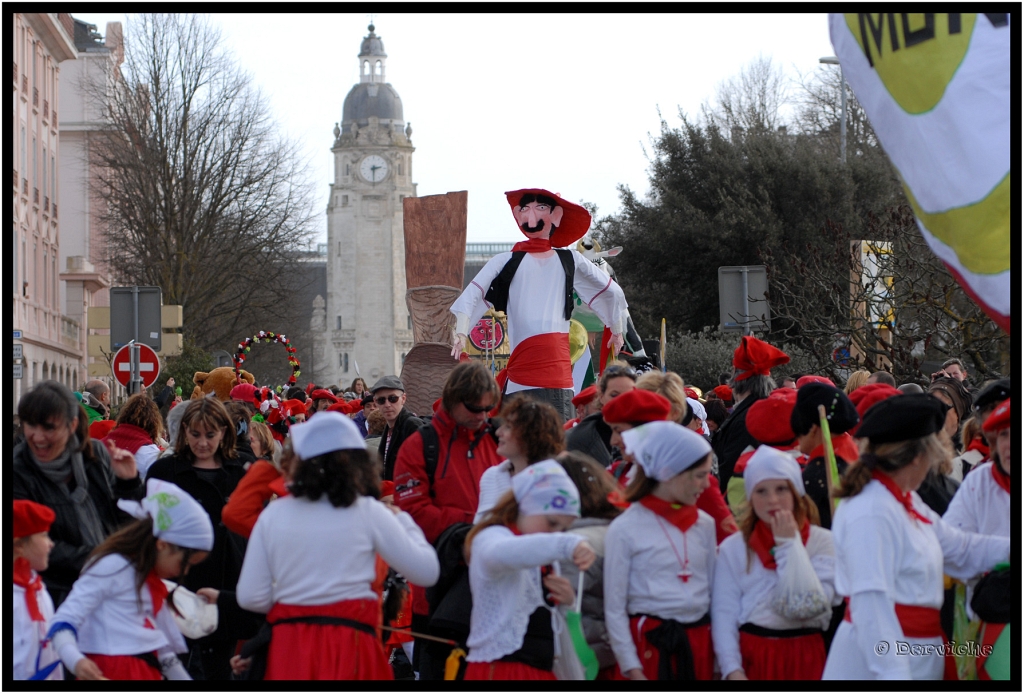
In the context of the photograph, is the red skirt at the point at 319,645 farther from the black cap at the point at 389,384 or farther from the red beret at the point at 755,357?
the black cap at the point at 389,384

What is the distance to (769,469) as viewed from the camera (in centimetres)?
482

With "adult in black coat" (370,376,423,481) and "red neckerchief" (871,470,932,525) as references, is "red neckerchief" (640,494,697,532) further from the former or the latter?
"adult in black coat" (370,376,423,481)

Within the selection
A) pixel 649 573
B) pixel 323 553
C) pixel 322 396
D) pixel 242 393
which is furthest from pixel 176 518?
pixel 322 396

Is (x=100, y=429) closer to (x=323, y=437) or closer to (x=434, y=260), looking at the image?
(x=434, y=260)

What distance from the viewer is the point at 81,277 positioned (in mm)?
52875

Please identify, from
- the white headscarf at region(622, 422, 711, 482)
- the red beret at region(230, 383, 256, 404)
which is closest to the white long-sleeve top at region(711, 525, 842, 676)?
the white headscarf at region(622, 422, 711, 482)

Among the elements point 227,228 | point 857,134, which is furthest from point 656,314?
point 227,228

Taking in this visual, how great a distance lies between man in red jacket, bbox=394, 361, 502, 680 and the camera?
5.84 meters

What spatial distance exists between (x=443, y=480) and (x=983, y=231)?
2.44 metres

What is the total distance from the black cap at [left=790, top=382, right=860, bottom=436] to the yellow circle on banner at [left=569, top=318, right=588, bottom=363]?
6.41 metres

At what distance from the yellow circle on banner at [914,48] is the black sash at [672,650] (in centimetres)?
195

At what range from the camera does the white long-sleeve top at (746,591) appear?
4789mm

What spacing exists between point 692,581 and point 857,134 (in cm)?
3667

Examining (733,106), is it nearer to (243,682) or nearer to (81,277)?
(81,277)
